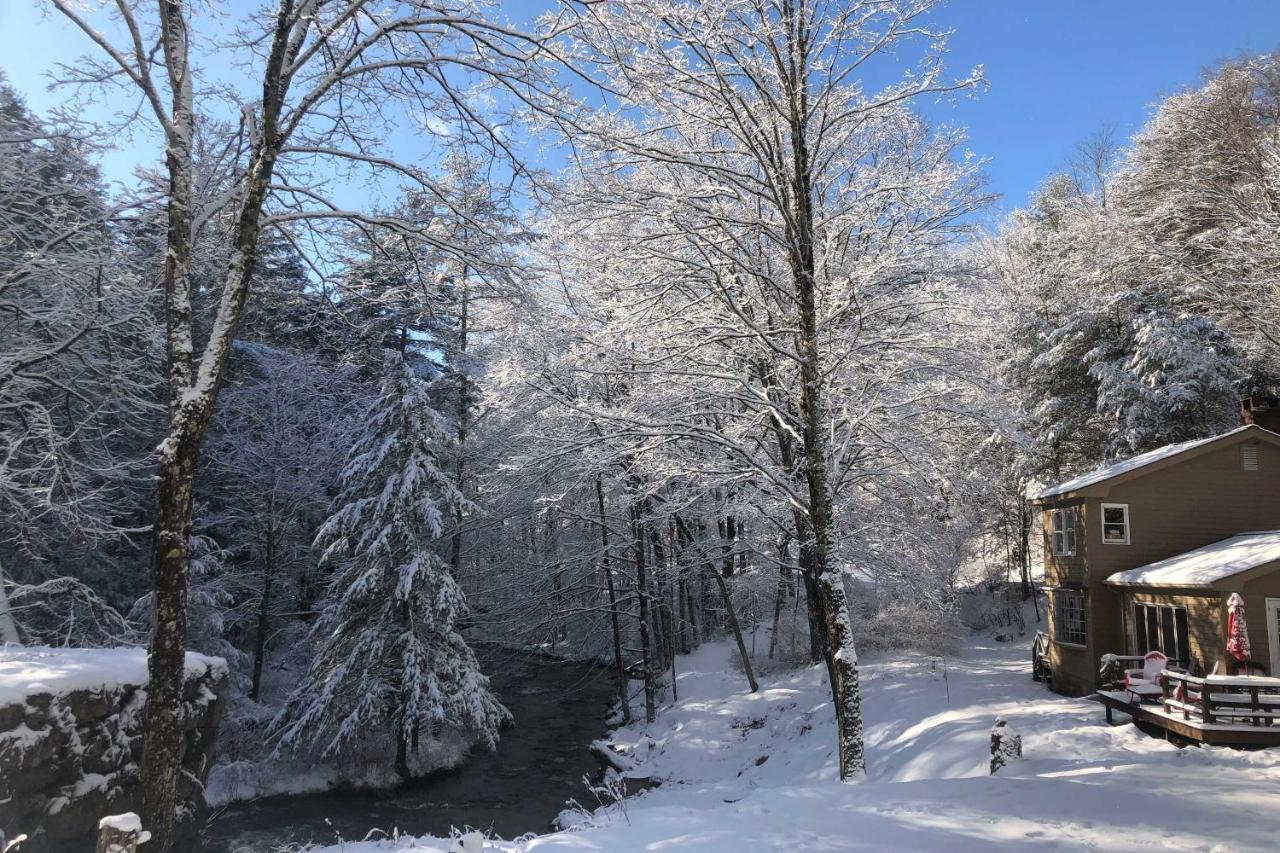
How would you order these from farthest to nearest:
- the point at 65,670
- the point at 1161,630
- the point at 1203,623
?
the point at 1161,630 → the point at 1203,623 → the point at 65,670

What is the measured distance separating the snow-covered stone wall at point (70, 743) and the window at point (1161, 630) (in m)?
16.3

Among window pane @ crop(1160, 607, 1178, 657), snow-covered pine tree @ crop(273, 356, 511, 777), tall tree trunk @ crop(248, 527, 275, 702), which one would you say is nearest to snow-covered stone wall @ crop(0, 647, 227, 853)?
snow-covered pine tree @ crop(273, 356, 511, 777)

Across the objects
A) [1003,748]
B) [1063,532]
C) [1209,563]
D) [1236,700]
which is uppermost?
[1063,532]

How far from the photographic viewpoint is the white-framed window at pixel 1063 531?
16.8m

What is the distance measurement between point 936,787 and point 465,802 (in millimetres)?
11218

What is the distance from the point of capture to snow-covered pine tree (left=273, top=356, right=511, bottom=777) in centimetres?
1605

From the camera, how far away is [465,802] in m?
15.1

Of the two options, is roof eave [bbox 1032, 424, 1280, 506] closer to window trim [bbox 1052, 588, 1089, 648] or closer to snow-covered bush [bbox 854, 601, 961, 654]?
window trim [bbox 1052, 588, 1089, 648]

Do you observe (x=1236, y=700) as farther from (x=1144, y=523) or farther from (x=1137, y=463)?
(x=1137, y=463)

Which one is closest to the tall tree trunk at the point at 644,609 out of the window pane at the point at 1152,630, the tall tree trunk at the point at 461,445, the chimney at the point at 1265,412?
the tall tree trunk at the point at 461,445

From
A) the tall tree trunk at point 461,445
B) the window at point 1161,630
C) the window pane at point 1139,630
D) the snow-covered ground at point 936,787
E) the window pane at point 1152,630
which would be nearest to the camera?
the snow-covered ground at point 936,787

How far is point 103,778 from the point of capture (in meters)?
6.99

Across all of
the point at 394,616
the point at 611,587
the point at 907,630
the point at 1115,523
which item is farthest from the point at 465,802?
the point at 1115,523

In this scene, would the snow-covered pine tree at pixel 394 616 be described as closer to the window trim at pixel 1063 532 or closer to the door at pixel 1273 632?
the window trim at pixel 1063 532
